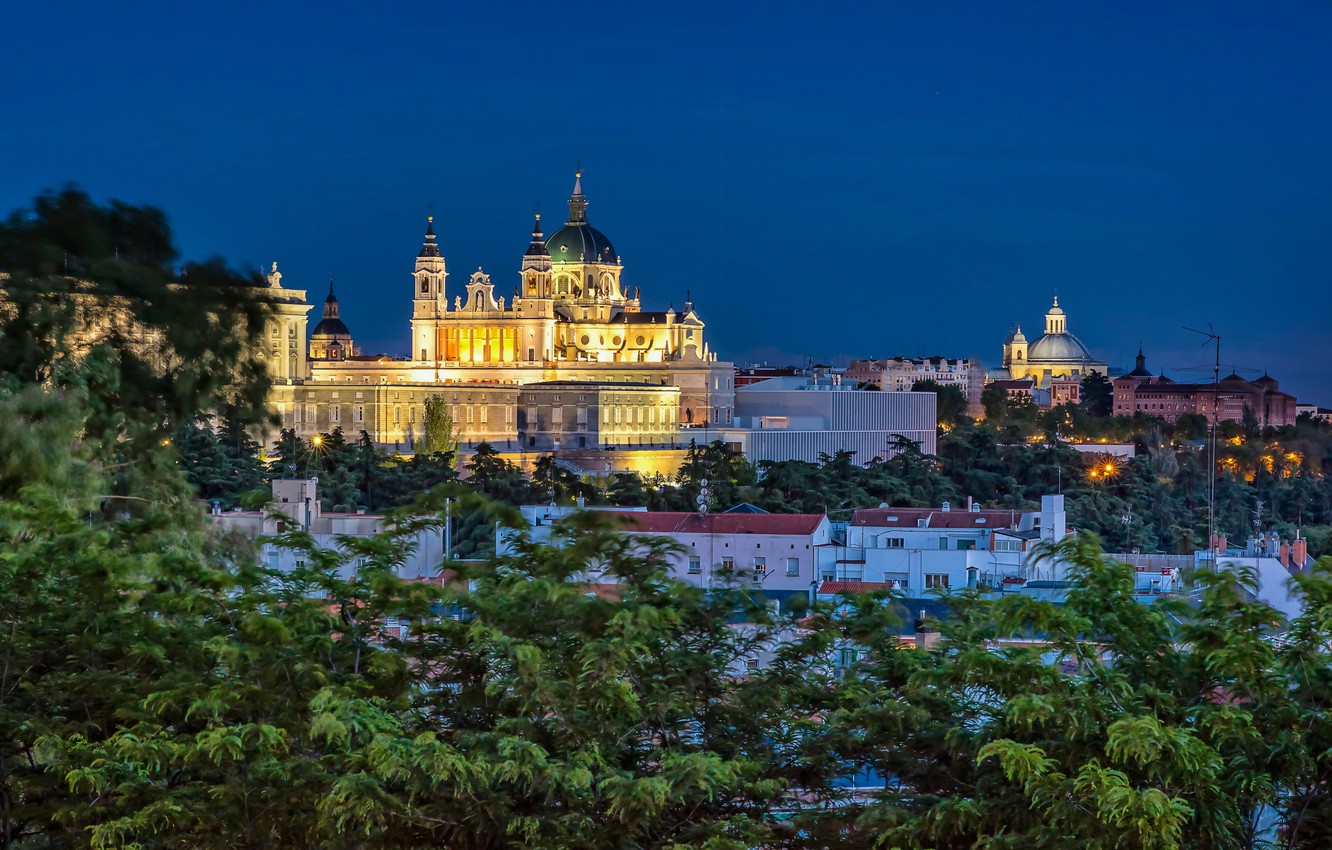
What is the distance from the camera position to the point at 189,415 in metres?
9.84

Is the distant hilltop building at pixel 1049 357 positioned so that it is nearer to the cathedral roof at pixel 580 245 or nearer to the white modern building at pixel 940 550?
the cathedral roof at pixel 580 245

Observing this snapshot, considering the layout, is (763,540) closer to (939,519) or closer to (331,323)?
(939,519)

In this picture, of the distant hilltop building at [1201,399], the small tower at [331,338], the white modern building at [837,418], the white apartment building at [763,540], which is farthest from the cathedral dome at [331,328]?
the white apartment building at [763,540]

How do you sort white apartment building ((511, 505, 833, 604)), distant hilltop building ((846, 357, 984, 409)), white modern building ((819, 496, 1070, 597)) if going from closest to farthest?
white modern building ((819, 496, 1070, 597)) → white apartment building ((511, 505, 833, 604)) → distant hilltop building ((846, 357, 984, 409))

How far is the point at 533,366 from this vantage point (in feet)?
241

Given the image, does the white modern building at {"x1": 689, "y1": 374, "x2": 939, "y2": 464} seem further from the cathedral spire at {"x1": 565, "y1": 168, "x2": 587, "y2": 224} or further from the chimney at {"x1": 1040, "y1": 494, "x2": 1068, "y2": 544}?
the chimney at {"x1": 1040, "y1": 494, "x2": 1068, "y2": 544}

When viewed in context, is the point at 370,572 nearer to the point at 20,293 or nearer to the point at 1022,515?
the point at 20,293

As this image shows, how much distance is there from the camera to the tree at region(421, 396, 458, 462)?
195ft

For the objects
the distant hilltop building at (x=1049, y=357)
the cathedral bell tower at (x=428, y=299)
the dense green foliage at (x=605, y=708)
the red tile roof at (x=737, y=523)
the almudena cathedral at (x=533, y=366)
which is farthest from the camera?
the distant hilltop building at (x=1049, y=357)

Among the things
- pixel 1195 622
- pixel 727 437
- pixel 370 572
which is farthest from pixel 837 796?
pixel 727 437

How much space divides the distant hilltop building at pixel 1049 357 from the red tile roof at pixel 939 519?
92900 millimetres

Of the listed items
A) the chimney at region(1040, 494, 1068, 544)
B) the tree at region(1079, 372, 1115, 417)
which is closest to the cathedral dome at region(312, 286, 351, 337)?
the tree at region(1079, 372, 1115, 417)

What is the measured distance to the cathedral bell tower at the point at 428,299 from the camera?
76.9 meters

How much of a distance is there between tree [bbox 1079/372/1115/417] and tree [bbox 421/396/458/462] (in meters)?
45.5
